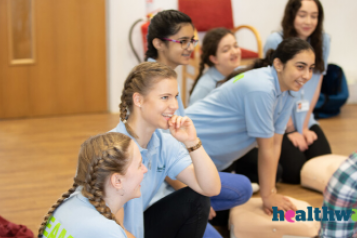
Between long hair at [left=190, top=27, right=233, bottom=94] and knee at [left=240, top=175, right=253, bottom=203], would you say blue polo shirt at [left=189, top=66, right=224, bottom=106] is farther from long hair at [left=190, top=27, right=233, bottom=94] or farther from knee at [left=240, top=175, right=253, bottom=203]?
knee at [left=240, top=175, right=253, bottom=203]

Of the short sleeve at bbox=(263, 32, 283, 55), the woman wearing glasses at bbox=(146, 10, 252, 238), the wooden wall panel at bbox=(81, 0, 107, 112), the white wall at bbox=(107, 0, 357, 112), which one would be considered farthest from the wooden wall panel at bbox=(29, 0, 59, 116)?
the woman wearing glasses at bbox=(146, 10, 252, 238)

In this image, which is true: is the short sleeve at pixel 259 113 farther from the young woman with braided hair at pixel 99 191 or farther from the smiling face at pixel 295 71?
the young woman with braided hair at pixel 99 191

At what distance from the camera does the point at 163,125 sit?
159 cm

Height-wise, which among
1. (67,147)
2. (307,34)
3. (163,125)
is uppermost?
(307,34)

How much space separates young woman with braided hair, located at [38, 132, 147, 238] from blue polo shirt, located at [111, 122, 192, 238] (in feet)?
0.76

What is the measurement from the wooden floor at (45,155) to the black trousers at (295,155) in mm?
69

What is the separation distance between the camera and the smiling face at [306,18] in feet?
9.93

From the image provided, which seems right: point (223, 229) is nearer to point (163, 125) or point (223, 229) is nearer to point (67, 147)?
point (163, 125)

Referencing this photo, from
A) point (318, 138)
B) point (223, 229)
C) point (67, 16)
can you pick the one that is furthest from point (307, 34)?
point (67, 16)

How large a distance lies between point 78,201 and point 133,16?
10.5ft

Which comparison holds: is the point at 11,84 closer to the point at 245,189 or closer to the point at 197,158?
the point at 245,189

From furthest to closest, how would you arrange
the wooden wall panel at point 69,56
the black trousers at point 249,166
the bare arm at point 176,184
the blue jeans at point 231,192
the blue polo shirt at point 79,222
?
the wooden wall panel at point 69,56 → the black trousers at point 249,166 → the blue jeans at point 231,192 → the bare arm at point 176,184 → the blue polo shirt at point 79,222

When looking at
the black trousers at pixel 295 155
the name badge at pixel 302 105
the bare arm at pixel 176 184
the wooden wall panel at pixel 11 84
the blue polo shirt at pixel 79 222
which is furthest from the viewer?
the wooden wall panel at pixel 11 84

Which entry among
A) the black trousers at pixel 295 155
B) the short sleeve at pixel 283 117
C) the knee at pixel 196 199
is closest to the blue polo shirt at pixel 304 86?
the black trousers at pixel 295 155
